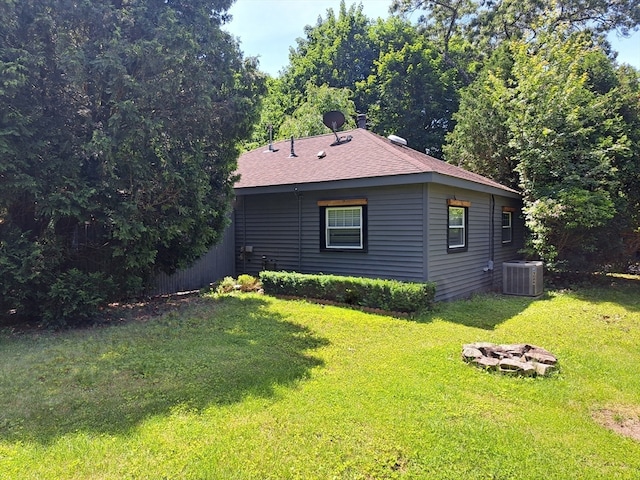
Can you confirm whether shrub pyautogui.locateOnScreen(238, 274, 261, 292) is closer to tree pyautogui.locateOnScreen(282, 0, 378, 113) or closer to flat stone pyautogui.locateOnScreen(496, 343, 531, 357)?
flat stone pyautogui.locateOnScreen(496, 343, 531, 357)

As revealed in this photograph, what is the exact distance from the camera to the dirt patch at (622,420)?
340 centimetres

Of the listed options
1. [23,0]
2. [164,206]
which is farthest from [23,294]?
[23,0]

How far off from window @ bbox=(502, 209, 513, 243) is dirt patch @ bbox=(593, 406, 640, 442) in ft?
28.9

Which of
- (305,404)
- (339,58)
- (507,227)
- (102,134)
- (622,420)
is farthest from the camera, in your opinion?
(339,58)

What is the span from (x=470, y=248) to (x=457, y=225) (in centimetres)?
90

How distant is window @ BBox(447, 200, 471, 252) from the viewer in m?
9.07

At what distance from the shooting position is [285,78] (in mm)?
29062

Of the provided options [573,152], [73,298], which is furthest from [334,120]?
[73,298]

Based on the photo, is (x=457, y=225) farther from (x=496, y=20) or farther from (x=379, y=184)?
(x=496, y=20)

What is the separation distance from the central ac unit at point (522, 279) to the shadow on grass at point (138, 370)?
625cm

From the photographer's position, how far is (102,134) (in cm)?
625

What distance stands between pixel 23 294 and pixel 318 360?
4.67 meters

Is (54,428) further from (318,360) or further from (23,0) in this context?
(23,0)

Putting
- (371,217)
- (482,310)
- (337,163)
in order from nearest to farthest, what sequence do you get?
(482,310) < (371,217) < (337,163)
